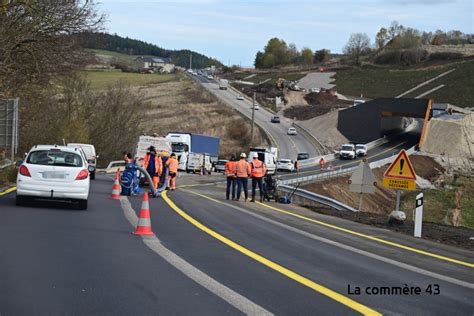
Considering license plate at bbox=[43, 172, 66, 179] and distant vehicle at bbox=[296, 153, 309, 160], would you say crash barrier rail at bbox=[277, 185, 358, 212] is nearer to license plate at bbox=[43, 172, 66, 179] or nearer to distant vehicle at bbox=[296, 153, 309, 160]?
license plate at bbox=[43, 172, 66, 179]

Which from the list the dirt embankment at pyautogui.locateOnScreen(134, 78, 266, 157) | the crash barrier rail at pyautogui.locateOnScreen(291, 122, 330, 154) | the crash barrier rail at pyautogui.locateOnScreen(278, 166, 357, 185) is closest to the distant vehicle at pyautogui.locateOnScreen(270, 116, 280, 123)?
the crash barrier rail at pyautogui.locateOnScreen(291, 122, 330, 154)

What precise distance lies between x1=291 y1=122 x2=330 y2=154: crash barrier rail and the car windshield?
73064mm

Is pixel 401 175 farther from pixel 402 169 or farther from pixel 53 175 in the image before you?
pixel 53 175

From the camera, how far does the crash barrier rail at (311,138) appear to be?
9084cm

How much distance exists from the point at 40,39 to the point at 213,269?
1978 cm

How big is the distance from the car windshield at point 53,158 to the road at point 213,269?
4.39 ft

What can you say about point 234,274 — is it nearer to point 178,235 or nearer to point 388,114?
point 178,235

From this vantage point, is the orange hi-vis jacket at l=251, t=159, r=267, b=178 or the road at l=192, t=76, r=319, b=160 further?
the road at l=192, t=76, r=319, b=160

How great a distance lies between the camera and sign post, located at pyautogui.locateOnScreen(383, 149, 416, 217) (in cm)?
1722

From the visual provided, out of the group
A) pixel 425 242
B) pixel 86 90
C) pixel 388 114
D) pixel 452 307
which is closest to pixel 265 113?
pixel 388 114

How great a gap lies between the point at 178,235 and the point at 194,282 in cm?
463

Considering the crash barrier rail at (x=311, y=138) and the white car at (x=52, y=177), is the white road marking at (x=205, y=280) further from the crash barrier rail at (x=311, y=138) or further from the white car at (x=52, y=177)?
the crash barrier rail at (x=311, y=138)

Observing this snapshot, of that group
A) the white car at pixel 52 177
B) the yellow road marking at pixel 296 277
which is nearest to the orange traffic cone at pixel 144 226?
the yellow road marking at pixel 296 277

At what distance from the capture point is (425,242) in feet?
50.1
